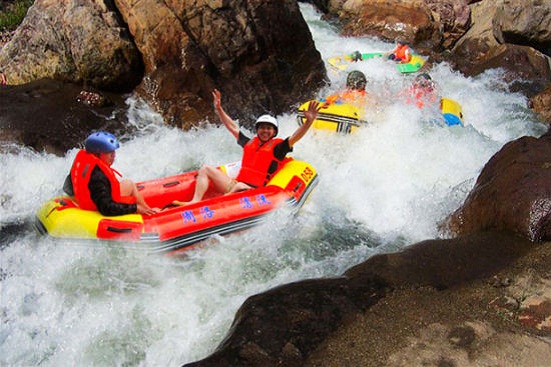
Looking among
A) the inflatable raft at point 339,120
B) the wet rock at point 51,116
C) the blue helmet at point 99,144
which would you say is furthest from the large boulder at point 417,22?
the blue helmet at point 99,144

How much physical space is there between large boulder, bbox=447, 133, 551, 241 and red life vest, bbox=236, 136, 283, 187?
7.11 feet

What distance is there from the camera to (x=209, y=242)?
17.3 ft

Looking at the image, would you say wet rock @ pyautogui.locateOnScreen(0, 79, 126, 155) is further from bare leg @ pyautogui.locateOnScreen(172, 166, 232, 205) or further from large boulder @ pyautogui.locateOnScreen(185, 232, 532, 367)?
large boulder @ pyautogui.locateOnScreen(185, 232, 532, 367)

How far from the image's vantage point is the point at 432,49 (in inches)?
543

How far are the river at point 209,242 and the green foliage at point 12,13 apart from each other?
236 inches

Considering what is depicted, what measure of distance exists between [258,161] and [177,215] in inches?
53.8

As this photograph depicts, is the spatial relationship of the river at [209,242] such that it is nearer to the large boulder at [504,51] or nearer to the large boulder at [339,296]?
the large boulder at [339,296]

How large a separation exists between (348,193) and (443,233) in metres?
1.72

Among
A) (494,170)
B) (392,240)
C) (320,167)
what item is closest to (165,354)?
(392,240)

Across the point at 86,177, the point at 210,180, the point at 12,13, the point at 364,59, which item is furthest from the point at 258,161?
the point at 12,13

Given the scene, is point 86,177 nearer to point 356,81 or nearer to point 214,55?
point 214,55

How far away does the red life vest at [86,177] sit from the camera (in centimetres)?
482

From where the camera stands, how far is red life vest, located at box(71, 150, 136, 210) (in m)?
4.82

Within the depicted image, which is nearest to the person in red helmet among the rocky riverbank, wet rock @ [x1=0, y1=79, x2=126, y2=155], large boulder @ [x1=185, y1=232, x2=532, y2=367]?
wet rock @ [x1=0, y1=79, x2=126, y2=155]
